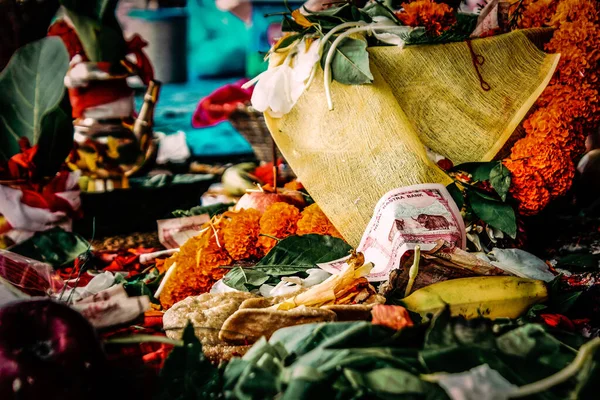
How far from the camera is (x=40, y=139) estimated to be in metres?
1.59

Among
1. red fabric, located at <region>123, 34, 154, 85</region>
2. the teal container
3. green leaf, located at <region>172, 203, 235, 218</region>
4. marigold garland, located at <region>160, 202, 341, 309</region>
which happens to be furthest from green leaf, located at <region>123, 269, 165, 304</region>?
the teal container

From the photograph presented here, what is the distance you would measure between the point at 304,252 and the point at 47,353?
1.88 ft

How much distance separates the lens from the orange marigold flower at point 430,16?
118cm

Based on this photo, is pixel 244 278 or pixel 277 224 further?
pixel 277 224

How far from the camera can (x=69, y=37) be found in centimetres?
185

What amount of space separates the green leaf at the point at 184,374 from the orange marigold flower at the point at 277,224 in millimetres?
546

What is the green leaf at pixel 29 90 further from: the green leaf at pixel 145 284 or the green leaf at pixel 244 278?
the green leaf at pixel 244 278

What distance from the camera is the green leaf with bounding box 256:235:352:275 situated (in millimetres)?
1047

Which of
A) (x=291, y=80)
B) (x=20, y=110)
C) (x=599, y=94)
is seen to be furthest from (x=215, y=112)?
(x=599, y=94)

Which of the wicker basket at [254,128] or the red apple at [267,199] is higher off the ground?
the red apple at [267,199]

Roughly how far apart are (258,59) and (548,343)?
2.62 meters

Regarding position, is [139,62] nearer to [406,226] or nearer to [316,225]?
[316,225]

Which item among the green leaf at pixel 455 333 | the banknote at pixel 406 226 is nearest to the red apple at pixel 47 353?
the green leaf at pixel 455 333

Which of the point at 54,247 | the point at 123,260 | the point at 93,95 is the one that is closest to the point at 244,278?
the point at 123,260
